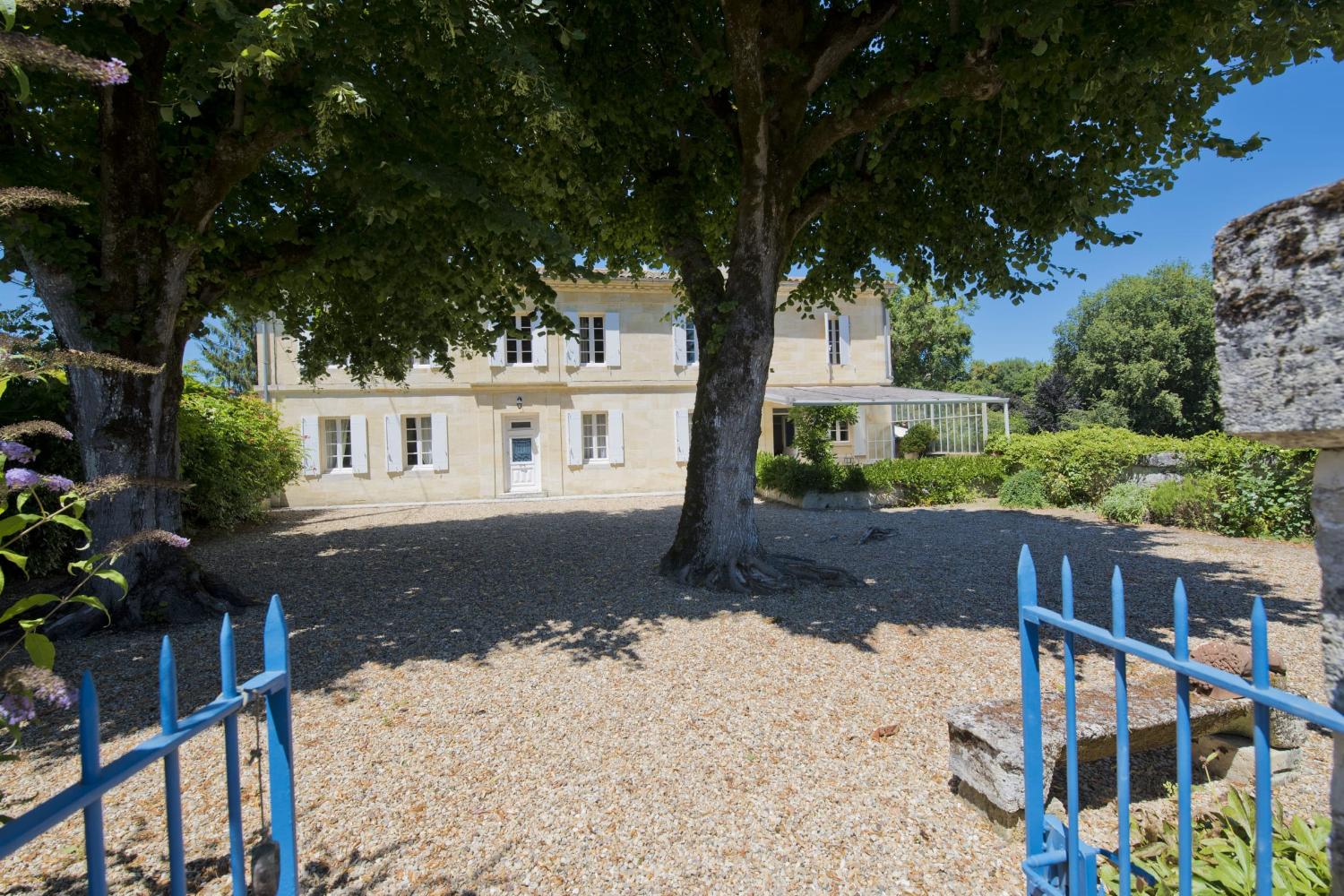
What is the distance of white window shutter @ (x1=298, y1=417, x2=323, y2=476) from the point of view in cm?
1575

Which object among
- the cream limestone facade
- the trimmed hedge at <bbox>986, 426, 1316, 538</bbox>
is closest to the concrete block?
the trimmed hedge at <bbox>986, 426, 1316, 538</bbox>

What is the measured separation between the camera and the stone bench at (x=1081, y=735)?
260 centimetres

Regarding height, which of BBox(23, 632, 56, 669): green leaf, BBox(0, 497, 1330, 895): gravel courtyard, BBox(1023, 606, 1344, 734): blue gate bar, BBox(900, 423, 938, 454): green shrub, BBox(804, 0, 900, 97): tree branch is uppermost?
BBox(804, 0, 900, 97): tree branch

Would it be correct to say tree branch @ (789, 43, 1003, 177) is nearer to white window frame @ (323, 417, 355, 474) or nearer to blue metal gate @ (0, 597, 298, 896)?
blue metal gate @ (0, 597, 298, 896)

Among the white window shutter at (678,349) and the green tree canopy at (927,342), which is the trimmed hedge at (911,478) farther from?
the green tree canopy at (927,342)

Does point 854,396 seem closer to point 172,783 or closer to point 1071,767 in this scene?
point 1071,767

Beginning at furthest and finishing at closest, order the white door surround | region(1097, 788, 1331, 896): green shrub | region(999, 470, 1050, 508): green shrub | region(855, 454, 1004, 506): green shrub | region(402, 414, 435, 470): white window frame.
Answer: the white door surround → region(402, 414, 435, 470): white window frame → region(855, 454, 1004, 506): green shrub → region(999, 470, 1050, 508): green shrub → region(1097, 788, 1331, 896): green shrub

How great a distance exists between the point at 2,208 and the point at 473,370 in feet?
51.9

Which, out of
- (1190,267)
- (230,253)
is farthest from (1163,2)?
(1190,267)

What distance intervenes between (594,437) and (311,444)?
687 cm

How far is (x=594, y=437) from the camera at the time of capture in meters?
17.6

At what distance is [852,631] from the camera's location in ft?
16.7

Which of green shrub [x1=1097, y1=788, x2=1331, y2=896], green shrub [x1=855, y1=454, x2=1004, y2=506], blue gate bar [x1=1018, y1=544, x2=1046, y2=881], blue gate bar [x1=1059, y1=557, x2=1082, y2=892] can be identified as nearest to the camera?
green shrub [x1=1097, y1=788, x2=1331, y2=896]

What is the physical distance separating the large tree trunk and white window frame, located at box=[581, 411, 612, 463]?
10886mm
